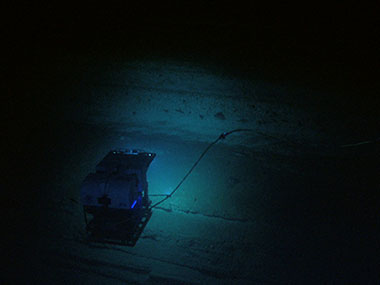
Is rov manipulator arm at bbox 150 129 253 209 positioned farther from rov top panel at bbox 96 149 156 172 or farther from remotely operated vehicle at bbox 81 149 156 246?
rov top panel at bbox 96 149 156 172

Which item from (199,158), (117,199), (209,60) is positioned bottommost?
(117,199)

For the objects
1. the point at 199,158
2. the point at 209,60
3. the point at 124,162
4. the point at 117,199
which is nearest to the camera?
the point at 117,199

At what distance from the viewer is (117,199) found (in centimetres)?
344

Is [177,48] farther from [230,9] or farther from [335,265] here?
[335,265]

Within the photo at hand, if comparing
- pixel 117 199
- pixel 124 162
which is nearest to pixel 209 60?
pixel 124 162

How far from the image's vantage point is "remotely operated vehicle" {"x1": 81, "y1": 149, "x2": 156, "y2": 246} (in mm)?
3432

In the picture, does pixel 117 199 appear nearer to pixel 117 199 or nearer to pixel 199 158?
pixel 117 199

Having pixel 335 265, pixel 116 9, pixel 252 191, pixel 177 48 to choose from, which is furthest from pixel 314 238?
pixel 116 9

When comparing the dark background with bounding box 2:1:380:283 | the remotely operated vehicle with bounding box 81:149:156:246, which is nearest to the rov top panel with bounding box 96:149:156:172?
the remotely operated vehicle with bounding box 81:149:156:246

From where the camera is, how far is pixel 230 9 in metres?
12.1

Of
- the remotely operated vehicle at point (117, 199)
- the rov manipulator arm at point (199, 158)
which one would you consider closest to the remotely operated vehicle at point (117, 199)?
the remotely operated vehicle at point (117, 199)

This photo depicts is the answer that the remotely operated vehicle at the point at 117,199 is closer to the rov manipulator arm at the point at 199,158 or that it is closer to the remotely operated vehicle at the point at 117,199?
the remotely operated vehicle at the point at 117,199

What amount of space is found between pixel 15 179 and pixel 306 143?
190 inches

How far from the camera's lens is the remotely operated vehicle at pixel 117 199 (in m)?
3.43
